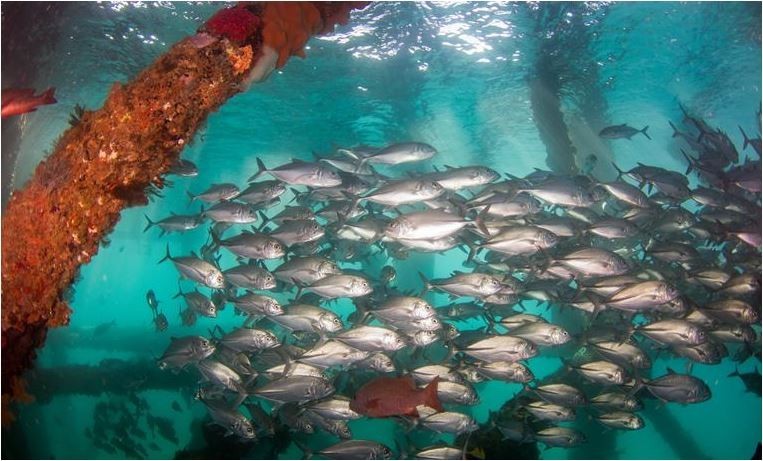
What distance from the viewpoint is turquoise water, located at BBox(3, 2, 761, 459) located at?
473 inches

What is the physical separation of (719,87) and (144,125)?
1772cm

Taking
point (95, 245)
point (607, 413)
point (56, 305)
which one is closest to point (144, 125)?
point (95, 245)

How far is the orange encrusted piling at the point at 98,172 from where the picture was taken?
4121 millimetres

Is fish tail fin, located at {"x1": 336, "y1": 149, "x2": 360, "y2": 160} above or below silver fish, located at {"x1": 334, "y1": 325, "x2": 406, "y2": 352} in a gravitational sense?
above

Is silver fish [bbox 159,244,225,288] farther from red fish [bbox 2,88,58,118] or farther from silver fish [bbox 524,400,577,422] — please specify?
silver fish [bbox 524,400,577,422]

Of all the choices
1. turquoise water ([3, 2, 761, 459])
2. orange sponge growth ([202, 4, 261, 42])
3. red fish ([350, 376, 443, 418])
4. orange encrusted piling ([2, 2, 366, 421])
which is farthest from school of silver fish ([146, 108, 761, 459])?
orange sponge growth ([202, 4, 261, 42])

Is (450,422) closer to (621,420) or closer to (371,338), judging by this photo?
(371,338)

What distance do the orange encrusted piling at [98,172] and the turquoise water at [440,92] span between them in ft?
9.41

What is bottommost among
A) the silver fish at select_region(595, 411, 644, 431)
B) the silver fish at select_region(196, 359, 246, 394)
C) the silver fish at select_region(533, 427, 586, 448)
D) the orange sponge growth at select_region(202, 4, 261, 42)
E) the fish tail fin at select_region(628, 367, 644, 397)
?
the silver fish at select_region(533, 427, 586, 448)

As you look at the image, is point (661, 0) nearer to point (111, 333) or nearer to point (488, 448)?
point (488, 448)

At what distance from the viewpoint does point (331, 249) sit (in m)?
8.84

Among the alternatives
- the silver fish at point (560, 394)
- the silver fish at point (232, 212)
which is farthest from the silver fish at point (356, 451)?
the silver fish at point (232, 212)

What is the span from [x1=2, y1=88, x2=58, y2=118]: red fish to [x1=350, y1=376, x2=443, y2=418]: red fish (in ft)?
14.2

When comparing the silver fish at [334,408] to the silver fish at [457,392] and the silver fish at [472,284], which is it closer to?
the silver fish at [457,392]
